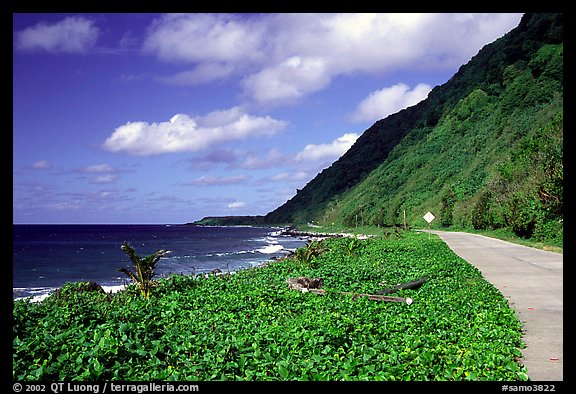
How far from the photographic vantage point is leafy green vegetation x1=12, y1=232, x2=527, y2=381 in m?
5.54

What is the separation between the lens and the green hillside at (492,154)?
30.3 m

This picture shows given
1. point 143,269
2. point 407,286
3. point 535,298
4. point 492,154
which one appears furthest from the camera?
point 492,154

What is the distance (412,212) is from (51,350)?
235 ft

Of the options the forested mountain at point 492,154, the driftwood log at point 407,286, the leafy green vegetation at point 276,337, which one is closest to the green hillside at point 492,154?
the forested mountain at point 492,154

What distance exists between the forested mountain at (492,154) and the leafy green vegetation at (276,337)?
63.6 feet

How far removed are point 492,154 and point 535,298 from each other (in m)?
60.5

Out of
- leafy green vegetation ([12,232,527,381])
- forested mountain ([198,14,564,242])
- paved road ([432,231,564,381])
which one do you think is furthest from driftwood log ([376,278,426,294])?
forested mountain ([198,14,564,242])

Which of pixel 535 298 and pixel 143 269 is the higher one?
pixel 143 269

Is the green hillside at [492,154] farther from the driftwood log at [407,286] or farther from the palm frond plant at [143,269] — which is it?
the palm frond plant at [143,269]

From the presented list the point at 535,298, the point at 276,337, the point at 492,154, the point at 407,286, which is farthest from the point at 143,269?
the point at 492,154

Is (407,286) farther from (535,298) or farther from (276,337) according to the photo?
(276,337)

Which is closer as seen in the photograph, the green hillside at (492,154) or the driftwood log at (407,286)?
the driftwood log at (407,286)

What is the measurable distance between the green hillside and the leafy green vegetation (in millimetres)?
20426

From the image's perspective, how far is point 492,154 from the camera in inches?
2574
